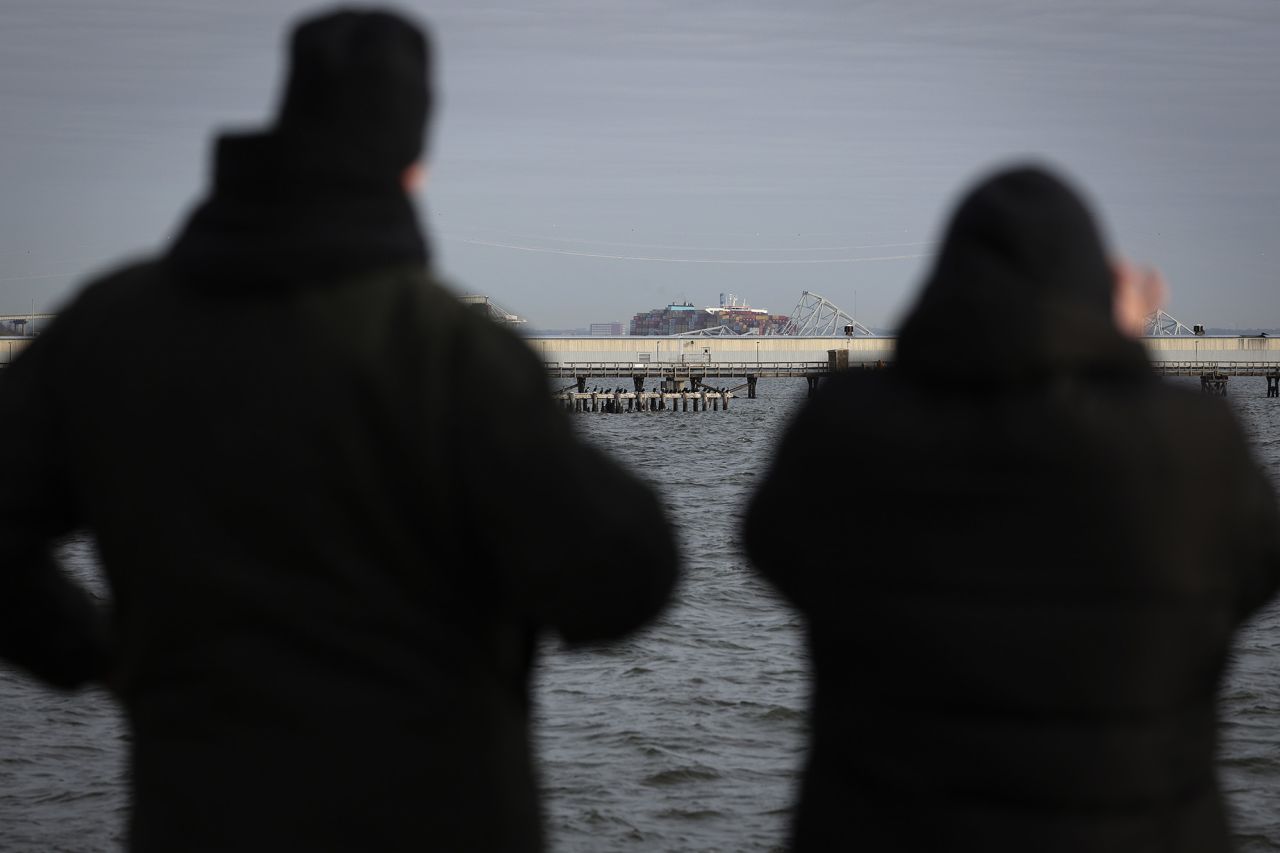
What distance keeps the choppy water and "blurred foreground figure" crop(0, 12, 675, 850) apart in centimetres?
720

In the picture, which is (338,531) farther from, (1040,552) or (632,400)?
(632,400)

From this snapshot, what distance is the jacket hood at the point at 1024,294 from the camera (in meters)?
2.04

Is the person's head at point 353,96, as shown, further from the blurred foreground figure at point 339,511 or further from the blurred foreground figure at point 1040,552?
the blurred foreground figure at point 1040,552

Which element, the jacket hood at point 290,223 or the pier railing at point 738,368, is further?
the pier railing at point 738,368

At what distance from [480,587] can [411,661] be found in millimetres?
134

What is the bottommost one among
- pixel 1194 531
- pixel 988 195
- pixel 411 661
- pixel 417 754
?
pixel 417 754

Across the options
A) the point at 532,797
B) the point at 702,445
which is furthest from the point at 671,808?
the point at 702,445

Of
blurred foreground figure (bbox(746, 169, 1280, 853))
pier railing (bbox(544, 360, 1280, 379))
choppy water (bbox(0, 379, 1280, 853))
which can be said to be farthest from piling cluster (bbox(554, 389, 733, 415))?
blurred foreground figure (bbox(746, 169, 1280, 853))

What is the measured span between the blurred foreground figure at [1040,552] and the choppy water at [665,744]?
23.3 feet

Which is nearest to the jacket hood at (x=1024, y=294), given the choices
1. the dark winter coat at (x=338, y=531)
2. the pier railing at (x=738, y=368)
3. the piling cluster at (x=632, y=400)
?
the dark winter coat at (x=338, y=531)

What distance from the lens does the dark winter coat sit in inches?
75.2

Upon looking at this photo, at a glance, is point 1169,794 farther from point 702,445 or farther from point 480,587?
point 702,445

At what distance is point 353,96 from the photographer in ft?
6.53

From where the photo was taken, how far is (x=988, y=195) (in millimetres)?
2100
